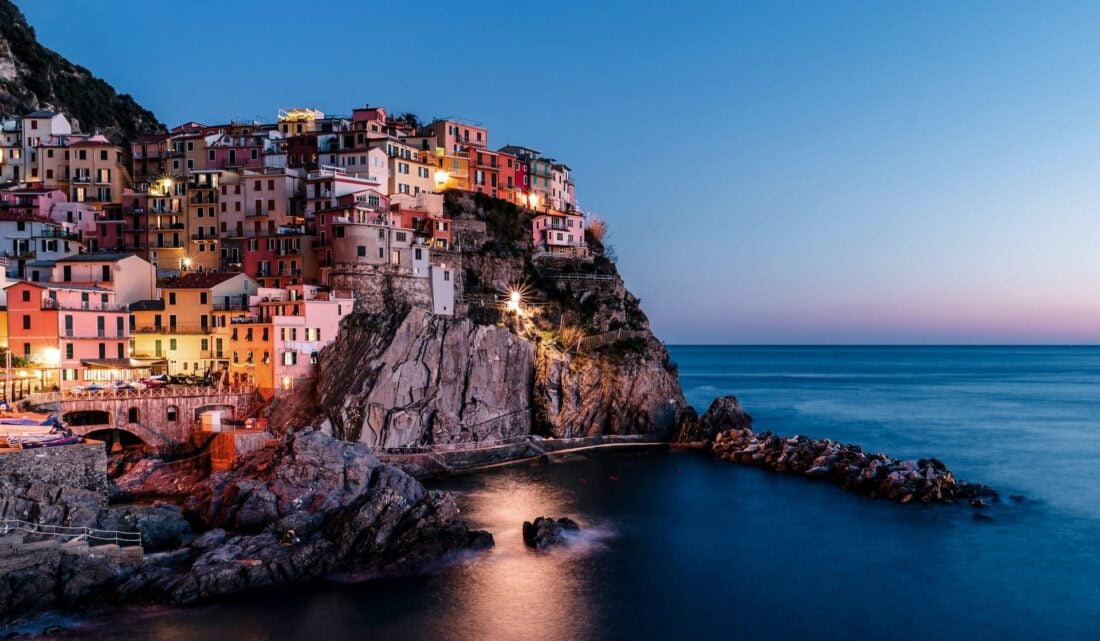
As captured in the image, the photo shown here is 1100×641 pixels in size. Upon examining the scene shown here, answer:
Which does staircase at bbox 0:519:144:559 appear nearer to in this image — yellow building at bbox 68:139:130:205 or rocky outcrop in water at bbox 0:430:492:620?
rocky outcrop in water at bbox 0:430:492:620

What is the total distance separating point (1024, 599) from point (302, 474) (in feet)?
104

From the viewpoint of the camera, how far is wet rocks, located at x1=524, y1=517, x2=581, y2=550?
Answer: 1391 inches

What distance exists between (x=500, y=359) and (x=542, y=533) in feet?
71.2

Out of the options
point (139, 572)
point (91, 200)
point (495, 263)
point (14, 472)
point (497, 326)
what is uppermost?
point (91, 200)

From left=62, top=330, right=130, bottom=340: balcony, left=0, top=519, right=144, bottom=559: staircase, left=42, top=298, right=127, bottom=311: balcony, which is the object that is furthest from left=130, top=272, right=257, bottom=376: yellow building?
left=0, top=519, right=144, bottom=559: staircase

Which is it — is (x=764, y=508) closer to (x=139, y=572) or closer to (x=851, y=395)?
(x=139, y=572)

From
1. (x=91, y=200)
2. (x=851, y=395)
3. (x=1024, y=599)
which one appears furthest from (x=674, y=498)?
(x=851, y=395)

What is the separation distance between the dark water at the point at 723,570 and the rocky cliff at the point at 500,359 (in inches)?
196

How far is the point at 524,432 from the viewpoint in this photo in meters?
56.3

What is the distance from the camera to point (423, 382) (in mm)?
51594

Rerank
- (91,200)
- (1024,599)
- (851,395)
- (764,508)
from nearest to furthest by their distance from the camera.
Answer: (1024,599) → (764,508) → (91,200) → (851,395)

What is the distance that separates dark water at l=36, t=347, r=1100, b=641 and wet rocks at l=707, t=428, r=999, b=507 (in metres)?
1.47

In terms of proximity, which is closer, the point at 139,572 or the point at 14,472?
the point at 139,572

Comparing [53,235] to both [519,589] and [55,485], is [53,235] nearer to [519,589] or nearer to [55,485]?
[55,485]
